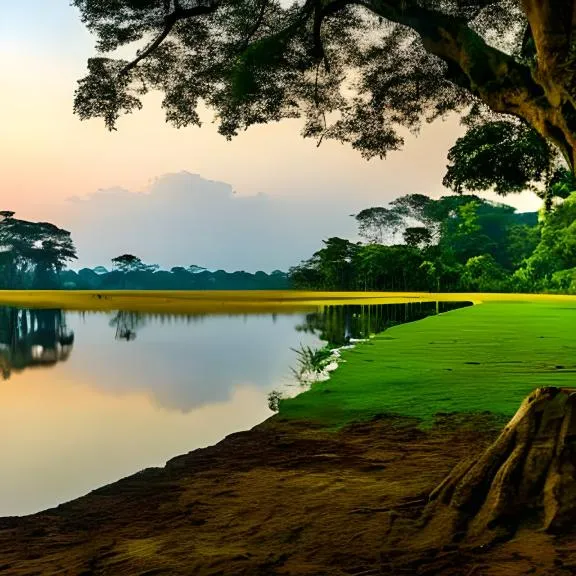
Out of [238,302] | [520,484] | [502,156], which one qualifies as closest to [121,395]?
[502,156]

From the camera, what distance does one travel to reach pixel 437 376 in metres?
10.5

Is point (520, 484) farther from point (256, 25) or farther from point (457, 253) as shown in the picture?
point (457, 253)

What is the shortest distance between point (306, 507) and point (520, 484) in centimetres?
140

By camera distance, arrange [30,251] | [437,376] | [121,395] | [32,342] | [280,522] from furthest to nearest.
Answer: [30,251]
[32,342]
[121,395]
[437,376]
[280,522]

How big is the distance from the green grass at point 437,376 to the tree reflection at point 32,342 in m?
10.1

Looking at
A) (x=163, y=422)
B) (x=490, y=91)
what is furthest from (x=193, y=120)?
(x=490, y=91)

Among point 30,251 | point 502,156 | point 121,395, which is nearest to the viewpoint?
point 502,156

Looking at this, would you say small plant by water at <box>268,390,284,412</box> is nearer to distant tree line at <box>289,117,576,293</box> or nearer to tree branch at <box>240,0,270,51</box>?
tree branch at <box>240,0,270,51</box>

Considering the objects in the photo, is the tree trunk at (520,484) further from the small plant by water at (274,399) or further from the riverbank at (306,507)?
the small plant by water at (274,399)

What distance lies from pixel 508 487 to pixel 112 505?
2999 millimetres

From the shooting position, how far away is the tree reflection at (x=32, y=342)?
19.5 meters

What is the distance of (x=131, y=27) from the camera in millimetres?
9727

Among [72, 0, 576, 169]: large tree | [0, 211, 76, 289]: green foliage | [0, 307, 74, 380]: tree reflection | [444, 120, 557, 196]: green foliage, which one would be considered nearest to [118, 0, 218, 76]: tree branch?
[72, 0, 576, 169]: large tree

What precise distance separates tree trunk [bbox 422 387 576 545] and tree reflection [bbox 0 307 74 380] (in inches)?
595
